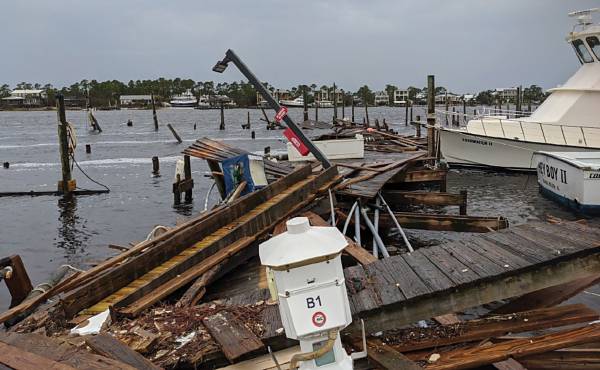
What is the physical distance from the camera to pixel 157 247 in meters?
6.65

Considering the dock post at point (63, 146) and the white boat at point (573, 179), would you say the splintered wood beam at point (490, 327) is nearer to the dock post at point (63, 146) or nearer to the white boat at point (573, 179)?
the white boat at point (573, 179)

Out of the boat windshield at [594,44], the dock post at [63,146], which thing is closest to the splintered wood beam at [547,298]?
the dock post at [63,146]

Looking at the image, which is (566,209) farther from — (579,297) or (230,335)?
(230,335)

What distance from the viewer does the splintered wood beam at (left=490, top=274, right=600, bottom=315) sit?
6.30m

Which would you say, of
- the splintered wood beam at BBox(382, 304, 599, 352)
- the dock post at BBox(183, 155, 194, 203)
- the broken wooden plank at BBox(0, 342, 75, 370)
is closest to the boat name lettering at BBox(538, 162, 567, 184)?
the splintered wood beam at BBox(382, 304, 599, 352)

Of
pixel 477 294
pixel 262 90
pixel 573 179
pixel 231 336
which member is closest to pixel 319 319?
pixel 231 336

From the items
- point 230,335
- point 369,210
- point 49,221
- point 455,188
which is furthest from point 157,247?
point 455,188

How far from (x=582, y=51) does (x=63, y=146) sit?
22.3 meters

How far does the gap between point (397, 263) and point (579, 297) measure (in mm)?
4631

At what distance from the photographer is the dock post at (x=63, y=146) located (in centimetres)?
1877

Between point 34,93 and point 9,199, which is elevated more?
point 34,93

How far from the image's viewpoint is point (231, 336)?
174 inches

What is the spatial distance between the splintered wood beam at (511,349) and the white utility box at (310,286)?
1402 millimetres

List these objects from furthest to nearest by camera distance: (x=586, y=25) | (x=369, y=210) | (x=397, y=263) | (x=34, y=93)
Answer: (x=34, y=93) → (x=586, y=25) → (x=369, y=210) → (x=397, y=263)
